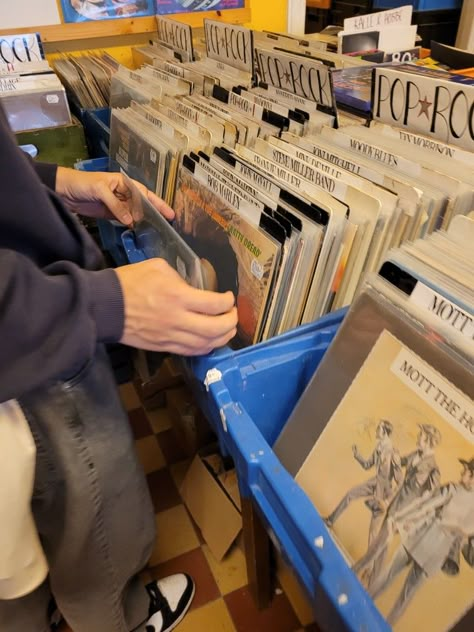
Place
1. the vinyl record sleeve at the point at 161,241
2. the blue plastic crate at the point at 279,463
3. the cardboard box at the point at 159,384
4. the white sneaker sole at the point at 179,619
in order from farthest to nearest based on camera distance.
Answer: the cardboard box at the point at 159,384, the white sneaker sole at the point at 179,619, the vinyl record sleeve at the point at 161,241, the blue plastic crate at the point at 279,463

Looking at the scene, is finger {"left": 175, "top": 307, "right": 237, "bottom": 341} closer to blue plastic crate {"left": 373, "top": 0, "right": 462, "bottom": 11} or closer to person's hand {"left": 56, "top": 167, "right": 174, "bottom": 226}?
person's hand {"left": 56, "top": 167, "right": 174, "bottom": 226}

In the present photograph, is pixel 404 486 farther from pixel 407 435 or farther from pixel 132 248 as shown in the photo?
pixel 132 248

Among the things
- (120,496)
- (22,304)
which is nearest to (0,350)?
(22,304)

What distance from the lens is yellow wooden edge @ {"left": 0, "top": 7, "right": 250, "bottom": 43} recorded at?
5.50 feet

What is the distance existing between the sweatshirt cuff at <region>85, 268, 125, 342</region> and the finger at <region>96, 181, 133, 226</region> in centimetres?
43

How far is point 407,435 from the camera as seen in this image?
57 centimetres

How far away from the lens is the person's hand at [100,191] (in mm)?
950

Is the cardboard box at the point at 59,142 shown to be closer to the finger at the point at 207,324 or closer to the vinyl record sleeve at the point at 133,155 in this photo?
the vinyl record sleeve at the point at 133,155

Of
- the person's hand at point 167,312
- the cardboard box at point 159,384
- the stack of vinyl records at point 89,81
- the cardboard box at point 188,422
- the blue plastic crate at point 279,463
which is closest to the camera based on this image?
the blue plastic crate at point 279,463

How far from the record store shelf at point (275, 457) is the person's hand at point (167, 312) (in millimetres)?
57

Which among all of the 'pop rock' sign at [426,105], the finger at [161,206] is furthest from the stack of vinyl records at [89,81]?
the 'pop rock' sign at [426,105]

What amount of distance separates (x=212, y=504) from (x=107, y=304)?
0.81 m

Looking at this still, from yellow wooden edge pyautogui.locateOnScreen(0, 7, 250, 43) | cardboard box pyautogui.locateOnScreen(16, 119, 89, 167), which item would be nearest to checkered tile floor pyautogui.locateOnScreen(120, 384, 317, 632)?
cardboard box pyautogui.locateOnScreen(16, 119, 89, 167)

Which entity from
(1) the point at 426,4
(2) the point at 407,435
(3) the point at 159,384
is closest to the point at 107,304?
(2) the point at 407,435
